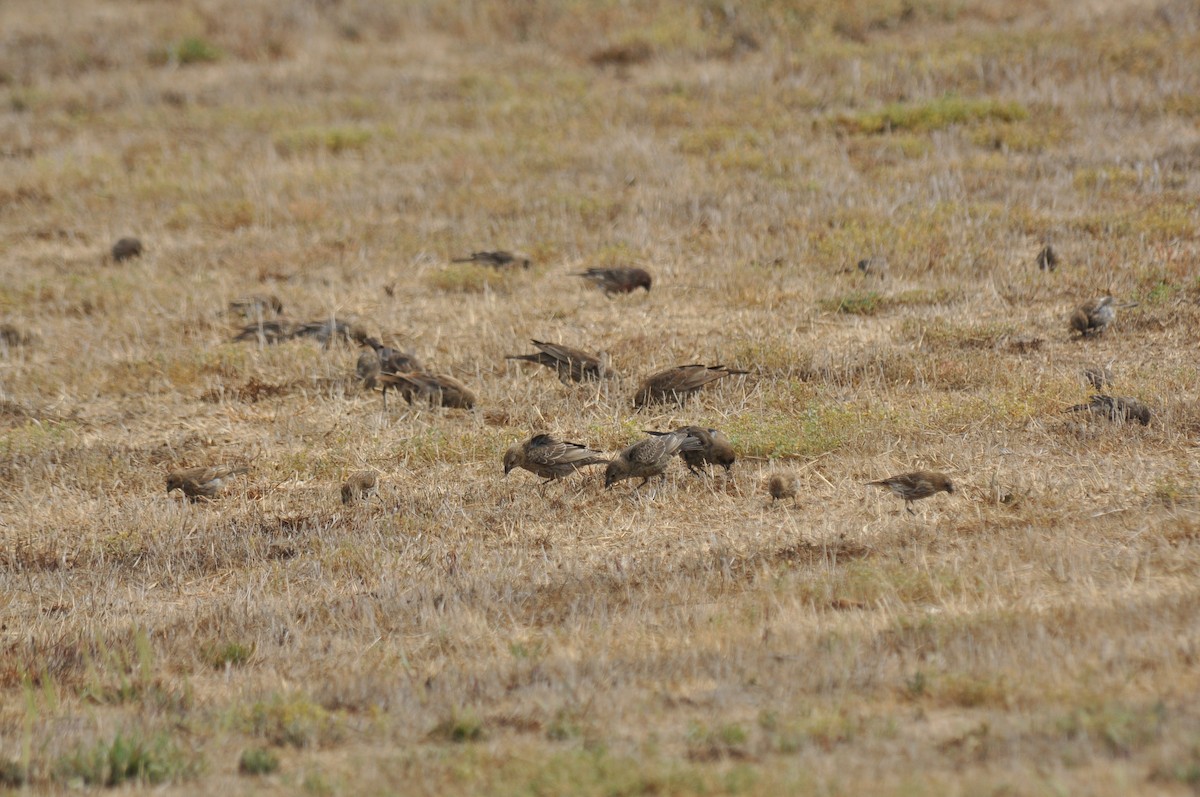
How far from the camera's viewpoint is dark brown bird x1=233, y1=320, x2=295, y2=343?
11.6m

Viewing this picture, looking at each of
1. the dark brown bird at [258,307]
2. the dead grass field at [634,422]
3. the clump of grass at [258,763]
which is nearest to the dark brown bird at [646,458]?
the dead grass field at [634,422]

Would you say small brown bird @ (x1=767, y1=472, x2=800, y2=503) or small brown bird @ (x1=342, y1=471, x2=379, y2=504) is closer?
small brown bird @ (x1=767, y1=472, x2=800, y2=503)

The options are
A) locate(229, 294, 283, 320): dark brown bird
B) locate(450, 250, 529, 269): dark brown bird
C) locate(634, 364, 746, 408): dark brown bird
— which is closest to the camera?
locate(634, 364, 746, 408): dark brown bird

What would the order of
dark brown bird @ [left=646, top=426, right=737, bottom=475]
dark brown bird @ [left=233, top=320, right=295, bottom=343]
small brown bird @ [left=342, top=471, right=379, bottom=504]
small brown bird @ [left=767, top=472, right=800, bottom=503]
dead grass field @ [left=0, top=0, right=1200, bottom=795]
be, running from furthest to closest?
dark brown bird @ [left=233, top=320, right=295, bottom=343] → small brown bird @ [left=342, top=471, right=379, bottom=504] → dark brown bird @ [left=646, top=426, right=737, bottom=475] → small brown bird @ [left=767, top=472, right=800, bottom=503] → dead grass field @ [left=0, top=0, right=1200, bottom=795]

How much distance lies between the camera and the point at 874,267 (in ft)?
39.6

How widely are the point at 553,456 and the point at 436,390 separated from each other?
200cm

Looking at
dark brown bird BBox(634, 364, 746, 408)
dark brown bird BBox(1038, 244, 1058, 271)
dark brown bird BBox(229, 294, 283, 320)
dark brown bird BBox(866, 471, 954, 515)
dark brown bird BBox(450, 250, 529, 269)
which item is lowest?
dark brown bird BBox(866, 471, 954, 515)

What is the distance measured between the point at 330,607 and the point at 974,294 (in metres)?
7.08

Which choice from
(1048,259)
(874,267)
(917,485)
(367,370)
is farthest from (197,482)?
(1048,259)

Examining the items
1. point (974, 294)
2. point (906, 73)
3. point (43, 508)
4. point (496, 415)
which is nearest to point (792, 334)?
point (974, 294)

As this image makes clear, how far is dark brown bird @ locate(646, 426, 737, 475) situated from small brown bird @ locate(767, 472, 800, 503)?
41 cm

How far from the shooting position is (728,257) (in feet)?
41.8

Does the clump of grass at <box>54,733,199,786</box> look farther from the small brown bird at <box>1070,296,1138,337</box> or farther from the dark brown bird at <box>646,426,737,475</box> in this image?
the small brown bird at <box>1070,296,1138,337</box>

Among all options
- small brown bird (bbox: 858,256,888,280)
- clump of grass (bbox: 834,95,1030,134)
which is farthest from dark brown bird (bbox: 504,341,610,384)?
clump of grass (bbox: 834,95,1030,134)
